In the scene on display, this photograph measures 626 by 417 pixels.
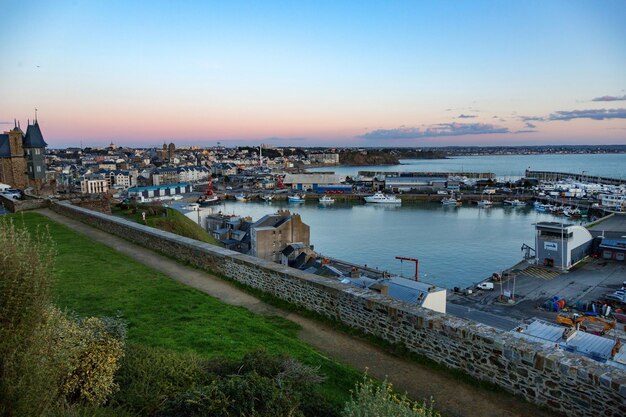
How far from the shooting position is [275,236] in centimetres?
2953

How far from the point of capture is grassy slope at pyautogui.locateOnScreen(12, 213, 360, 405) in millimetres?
4423

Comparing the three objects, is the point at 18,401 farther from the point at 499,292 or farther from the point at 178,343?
the point at 499,292

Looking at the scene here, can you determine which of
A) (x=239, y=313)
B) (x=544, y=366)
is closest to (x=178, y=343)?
(x=239, y=313)

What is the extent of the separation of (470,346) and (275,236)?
1019 inches

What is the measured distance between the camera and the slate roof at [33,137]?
85.6 feet

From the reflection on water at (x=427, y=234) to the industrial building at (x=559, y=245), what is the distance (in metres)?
2.97

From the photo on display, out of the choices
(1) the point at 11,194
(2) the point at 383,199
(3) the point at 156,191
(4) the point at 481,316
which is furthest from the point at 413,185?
(1) the point at 11,194

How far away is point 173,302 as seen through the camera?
20.2ft

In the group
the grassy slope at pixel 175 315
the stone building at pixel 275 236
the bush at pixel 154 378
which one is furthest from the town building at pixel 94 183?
the bush at pixel 154 378

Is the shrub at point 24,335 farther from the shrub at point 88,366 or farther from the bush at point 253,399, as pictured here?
the bush at point 253,399

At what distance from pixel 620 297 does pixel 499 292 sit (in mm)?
5575

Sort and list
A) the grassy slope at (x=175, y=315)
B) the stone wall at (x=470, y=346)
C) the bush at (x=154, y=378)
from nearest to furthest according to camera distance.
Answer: the bush at (x=154, y=378) < the stone wall at (x=470, y=346) < the grassy slope at (x=175, y=315)

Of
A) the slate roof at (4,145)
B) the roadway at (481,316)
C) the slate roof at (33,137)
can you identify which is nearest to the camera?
the roadway at (481,316)

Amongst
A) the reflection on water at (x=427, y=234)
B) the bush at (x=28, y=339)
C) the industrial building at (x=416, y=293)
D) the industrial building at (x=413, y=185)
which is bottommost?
the reflection on water at (x=427, y=234)
